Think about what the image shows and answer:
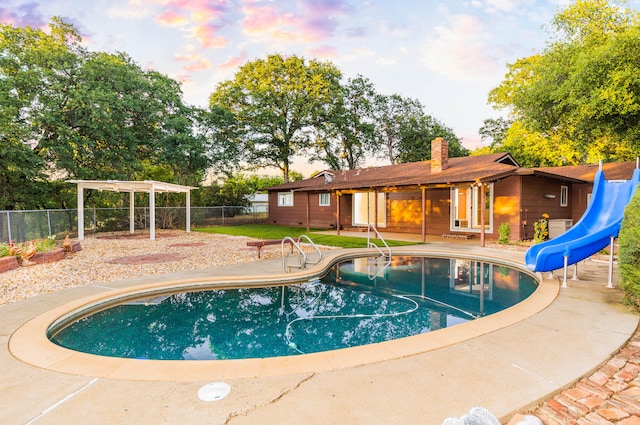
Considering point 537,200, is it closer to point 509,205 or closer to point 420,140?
point 509,205

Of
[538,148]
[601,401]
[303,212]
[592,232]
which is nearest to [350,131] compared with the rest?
[303,212]

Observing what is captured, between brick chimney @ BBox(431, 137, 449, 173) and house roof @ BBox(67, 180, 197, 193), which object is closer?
A: house roof @ BBox(67, 180, 197, 193)

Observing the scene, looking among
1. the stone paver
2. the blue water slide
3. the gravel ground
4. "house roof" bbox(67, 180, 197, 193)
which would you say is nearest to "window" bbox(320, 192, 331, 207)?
"house roof" bbox(67, 180, 197, 193)

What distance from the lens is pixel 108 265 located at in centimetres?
802

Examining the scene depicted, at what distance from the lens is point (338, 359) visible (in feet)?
9.68

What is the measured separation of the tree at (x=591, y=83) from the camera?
481 inches

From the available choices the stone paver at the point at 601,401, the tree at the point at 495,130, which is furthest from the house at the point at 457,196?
the tree at the point at 495,130

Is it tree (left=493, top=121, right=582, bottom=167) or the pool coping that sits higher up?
tree (left=493, top=121, right=582, bottom=167)

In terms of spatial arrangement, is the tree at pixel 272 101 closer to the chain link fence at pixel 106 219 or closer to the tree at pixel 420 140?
the chain link fence at pixel 106 219

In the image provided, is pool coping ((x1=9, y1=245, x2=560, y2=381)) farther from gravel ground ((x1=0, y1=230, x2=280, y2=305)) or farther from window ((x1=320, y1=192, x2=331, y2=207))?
window ((x1=320, y1=192, x2=331, y2=207))

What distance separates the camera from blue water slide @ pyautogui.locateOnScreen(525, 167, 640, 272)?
219 inches

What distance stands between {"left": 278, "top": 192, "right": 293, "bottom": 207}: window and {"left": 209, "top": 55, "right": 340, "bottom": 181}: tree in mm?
6472

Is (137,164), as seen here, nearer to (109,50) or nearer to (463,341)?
(109,50)

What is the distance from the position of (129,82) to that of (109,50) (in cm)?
344
